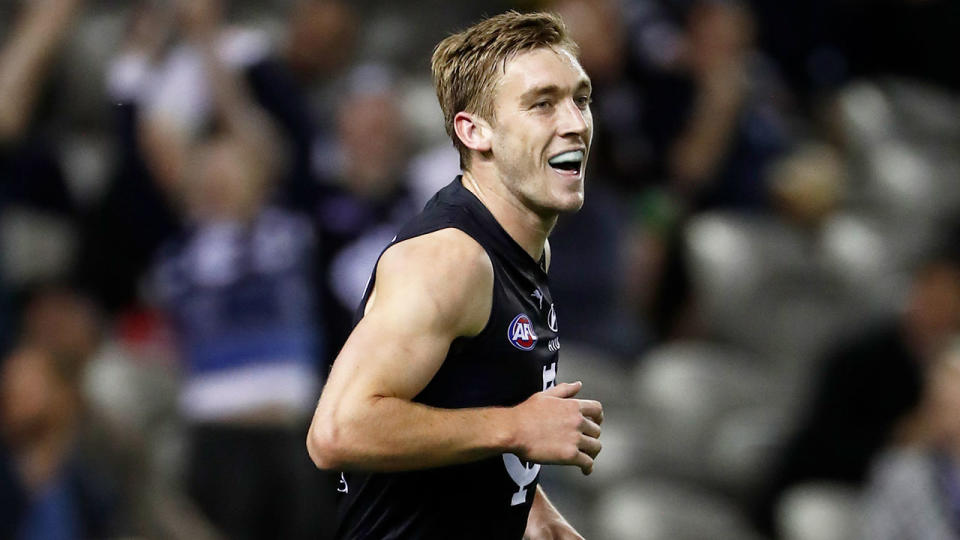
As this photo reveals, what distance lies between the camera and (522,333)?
3047mm

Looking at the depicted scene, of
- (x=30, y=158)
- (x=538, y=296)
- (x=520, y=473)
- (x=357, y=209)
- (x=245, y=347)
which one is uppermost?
(x=357, y=209)

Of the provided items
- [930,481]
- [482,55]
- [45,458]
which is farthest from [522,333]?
[45,458]

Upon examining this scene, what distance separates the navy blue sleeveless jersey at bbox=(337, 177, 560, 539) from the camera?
9.80 ft

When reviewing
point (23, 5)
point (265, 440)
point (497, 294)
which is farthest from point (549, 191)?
point (23, 5)

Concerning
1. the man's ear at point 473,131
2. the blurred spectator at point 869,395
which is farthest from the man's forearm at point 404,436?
the blurred spectator at point 869,395

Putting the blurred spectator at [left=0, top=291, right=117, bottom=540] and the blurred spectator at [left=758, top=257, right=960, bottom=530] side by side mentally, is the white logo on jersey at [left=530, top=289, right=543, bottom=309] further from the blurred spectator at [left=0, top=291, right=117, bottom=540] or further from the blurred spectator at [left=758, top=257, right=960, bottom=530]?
the blurred spectator at [left=758, top=257, right=960, bottom=530]

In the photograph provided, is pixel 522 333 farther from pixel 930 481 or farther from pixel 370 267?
pixel 930 481

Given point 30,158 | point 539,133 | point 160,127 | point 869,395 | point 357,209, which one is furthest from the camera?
point 30,158

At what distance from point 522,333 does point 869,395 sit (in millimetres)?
4016

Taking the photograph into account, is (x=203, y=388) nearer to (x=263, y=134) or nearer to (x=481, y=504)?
(x=263, y=134)

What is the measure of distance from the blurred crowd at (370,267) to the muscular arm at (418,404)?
3.45m

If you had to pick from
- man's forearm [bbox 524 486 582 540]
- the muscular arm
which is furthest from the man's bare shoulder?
man's forearm [bbox 524 486 582 540]

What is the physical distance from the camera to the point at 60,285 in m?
6.90

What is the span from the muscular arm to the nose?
1.26ft
